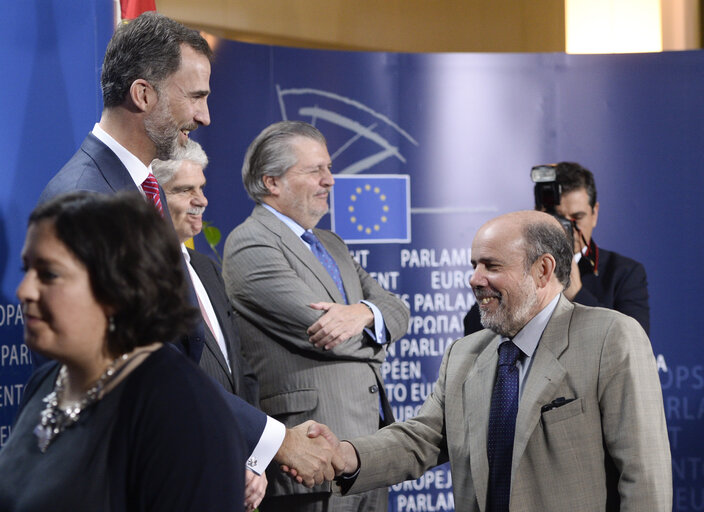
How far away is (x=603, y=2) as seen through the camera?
20.1 ft

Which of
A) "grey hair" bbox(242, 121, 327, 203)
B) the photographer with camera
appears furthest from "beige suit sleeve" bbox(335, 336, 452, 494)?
the photographer with camera

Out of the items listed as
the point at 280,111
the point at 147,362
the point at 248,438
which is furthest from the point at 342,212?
the point at 147,362

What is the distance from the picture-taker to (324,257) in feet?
11.8

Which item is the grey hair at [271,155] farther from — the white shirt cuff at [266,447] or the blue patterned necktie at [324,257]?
the white shirt cuff at [266,447]

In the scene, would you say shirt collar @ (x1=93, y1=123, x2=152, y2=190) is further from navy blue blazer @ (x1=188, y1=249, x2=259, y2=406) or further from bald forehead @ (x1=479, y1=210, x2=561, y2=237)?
bald forehead @ (x1=479, y1=210, x2=561, y2=237)

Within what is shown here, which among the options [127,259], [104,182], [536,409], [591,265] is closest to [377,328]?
[536,409]

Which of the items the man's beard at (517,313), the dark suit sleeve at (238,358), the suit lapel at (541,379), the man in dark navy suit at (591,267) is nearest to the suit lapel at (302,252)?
the dark suit sleeve at (238,358)

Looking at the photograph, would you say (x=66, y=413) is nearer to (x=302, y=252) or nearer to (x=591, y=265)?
(x=302, y=252)

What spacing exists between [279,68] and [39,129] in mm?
2455

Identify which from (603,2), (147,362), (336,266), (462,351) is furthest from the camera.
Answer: (603,2)

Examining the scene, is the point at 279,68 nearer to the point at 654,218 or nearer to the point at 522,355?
the point at 654,218

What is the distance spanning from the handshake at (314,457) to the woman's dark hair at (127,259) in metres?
1.31

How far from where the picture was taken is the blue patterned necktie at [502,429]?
2.49 meters

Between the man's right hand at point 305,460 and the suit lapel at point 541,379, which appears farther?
the man's right hand at point 305,460
